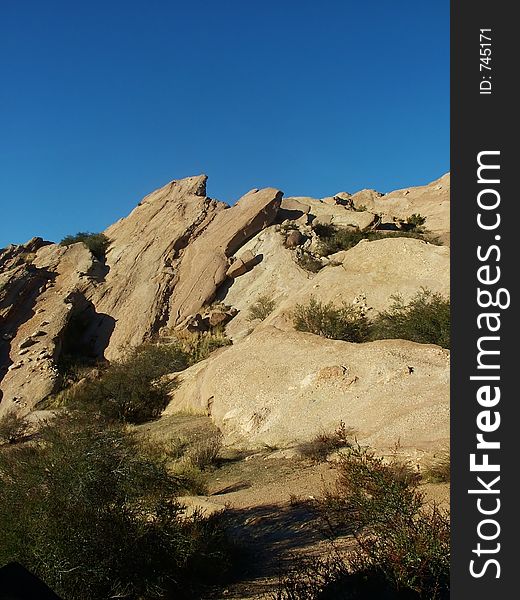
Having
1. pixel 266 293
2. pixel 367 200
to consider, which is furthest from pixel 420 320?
pixel 367 200

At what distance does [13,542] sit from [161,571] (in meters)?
1.47

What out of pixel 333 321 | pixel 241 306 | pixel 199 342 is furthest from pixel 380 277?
pixel 199 342

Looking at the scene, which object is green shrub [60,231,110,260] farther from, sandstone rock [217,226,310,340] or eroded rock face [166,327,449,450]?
eroded rock face [166,327,449,450]

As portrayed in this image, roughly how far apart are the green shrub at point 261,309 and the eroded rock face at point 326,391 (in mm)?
9782

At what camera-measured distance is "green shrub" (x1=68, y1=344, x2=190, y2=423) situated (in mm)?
19719

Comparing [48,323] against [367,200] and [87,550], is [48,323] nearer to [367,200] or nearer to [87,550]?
[87,550]

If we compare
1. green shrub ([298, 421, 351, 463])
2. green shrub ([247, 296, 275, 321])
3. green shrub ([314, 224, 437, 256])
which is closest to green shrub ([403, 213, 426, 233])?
green shrub ([314, 224, 437, 256])

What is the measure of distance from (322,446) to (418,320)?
27.8 feet

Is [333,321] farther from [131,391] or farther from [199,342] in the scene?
[199,342]

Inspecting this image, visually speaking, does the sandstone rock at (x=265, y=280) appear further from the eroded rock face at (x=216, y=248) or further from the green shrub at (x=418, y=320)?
the green shrub at (x=418, y=320)

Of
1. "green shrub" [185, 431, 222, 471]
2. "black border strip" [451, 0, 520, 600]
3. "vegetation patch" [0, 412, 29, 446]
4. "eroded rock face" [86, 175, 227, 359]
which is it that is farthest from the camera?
"eroded rock face" [86, 175, 227, 359]

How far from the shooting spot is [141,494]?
260 inches

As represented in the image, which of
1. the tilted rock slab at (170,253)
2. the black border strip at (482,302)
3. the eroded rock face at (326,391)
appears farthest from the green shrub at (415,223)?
the black border strip at (482,302)

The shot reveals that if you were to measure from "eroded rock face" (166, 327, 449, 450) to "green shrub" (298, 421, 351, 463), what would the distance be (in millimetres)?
350
